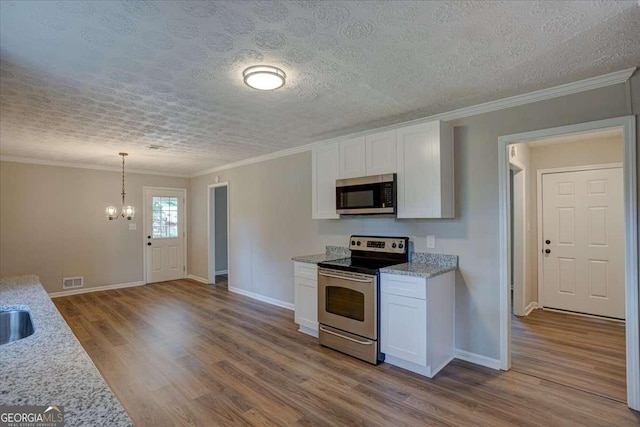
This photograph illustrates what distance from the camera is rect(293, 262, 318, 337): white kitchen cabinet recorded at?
12.4 ft

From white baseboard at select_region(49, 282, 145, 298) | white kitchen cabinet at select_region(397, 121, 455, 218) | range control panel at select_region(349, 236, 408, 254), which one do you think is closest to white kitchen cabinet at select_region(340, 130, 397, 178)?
white kitchen cabinet at select_region(397, 121, 455, 218)

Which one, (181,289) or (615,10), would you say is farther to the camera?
(181,289)

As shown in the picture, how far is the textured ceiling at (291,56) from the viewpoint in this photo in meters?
1.65

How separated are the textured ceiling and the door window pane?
3585mm

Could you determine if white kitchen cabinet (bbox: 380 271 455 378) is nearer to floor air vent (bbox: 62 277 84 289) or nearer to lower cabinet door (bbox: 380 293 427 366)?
lower cabinet door (bbox: 380 293 427 366)

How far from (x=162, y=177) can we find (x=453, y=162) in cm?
620

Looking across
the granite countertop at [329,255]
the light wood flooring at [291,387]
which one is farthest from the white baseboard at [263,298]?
the granite countertop at [329,255]

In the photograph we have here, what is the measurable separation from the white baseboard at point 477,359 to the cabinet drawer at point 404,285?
900mm

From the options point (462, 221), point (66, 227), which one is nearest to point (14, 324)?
point (462, 221)

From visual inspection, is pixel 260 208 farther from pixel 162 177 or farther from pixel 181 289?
pixel 162 177

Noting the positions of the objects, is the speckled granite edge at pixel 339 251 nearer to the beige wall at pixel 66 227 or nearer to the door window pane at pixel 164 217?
the door window pane at pixel 164 217

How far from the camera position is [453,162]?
327cm

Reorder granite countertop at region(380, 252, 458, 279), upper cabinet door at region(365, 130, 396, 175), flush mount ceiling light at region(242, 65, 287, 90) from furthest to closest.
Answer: upper cabinet door at region(365, 130, 396, 175) < granite countertop at region(380, 252, 458, 279) < flush mount ceiling light at region(242, 65, 287, 90)

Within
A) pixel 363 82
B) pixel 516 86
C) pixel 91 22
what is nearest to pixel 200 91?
pixel 91 22
